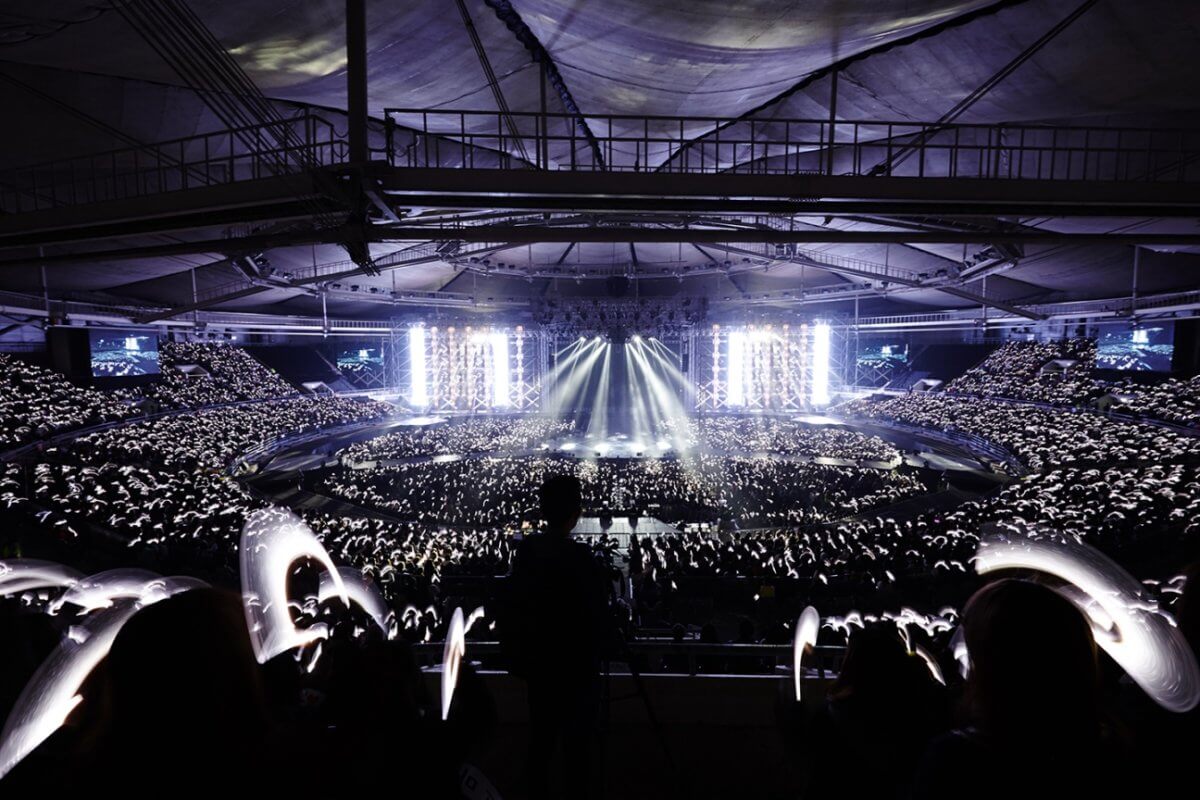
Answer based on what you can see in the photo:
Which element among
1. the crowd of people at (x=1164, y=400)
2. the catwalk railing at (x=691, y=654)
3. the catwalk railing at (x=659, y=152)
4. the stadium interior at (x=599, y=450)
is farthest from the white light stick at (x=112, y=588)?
the crowd of people at (x=1164, y=400)

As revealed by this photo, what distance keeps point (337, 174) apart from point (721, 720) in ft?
20.6

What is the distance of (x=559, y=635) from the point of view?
2.34 metres

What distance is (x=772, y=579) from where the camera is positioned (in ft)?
27.2

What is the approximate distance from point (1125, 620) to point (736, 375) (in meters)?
36.2

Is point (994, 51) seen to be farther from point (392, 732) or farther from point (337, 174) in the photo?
point (392, 732)

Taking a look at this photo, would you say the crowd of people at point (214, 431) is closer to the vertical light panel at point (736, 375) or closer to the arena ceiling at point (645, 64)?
the arena ceiling at point (645, 64)

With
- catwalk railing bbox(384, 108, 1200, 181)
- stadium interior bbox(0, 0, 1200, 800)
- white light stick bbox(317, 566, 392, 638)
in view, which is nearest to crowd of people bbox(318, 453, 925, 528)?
stadium interior bbox(0, 0, 1200, 800)

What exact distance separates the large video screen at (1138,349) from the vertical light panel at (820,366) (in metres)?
13.9

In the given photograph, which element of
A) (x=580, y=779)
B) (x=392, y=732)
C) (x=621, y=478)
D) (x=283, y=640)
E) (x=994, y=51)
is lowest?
(x=621, y=478)

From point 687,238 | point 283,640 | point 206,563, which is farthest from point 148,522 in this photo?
point 687,238

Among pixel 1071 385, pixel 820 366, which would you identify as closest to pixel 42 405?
pixel 820 366

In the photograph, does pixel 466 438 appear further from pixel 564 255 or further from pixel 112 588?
pixel 112 588

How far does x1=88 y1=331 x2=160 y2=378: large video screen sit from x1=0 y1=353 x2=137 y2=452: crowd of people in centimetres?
182

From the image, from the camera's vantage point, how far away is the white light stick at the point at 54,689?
193 cm
